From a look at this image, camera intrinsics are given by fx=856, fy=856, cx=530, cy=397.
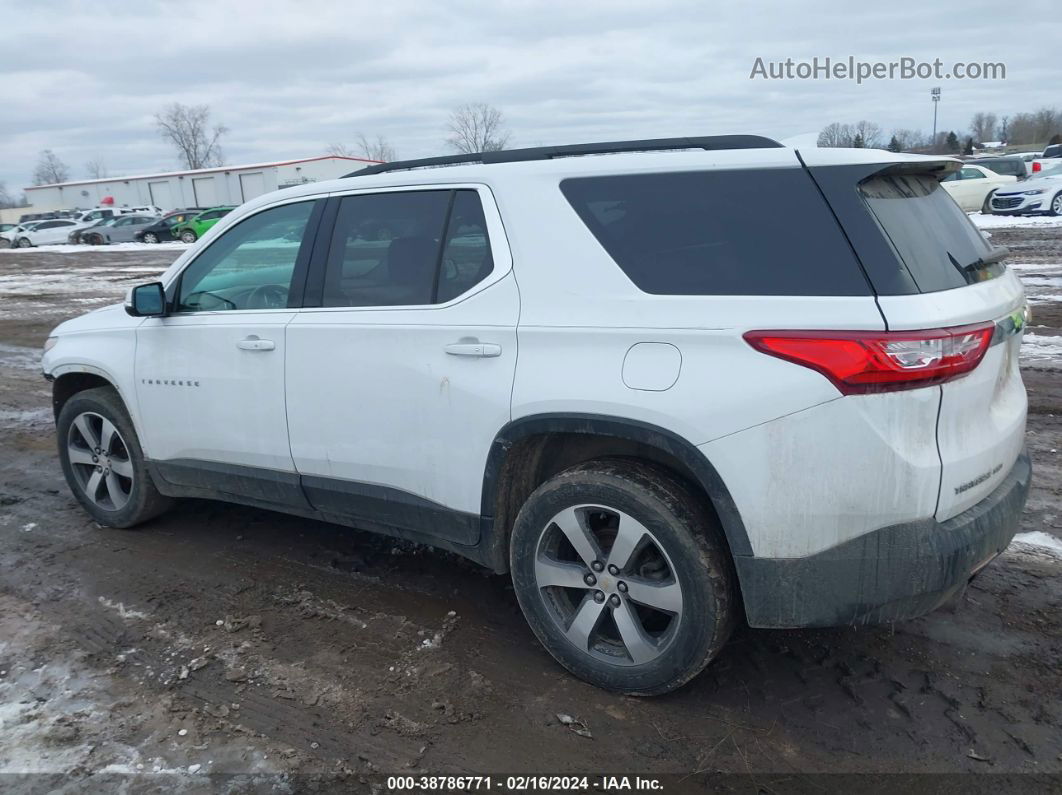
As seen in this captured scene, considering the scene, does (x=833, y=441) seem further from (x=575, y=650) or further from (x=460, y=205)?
(x=460, y=205)

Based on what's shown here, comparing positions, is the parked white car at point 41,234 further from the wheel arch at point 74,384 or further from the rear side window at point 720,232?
the rear side window at point 720,232

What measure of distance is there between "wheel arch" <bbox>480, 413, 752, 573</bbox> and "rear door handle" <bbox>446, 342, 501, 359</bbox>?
28cm

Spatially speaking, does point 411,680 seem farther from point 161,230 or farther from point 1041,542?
point 161,230

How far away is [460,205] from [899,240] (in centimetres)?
171

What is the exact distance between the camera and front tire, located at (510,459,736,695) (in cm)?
294

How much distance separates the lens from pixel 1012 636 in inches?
138

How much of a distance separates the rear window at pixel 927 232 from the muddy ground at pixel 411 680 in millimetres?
1517

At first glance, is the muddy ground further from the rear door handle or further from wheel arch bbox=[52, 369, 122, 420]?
the rear door handle

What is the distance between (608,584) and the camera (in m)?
3.16

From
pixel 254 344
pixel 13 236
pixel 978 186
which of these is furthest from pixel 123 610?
pixel 13 236

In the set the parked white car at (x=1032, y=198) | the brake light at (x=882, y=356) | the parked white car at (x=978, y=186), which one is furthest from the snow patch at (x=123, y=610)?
the parked white car at (x=978, y=186)

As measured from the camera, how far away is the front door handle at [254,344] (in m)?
3.97

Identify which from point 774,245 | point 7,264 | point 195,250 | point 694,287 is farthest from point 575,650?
point 7,264

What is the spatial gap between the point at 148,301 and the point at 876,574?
3.63 m
